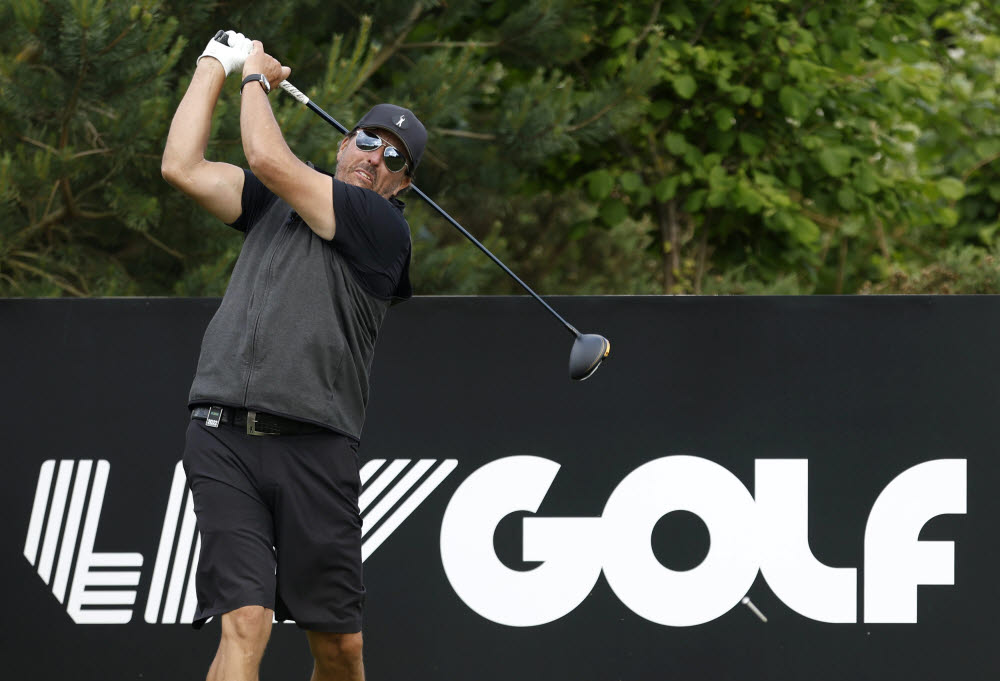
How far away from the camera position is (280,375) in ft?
10.0

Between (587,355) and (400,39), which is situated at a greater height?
(400,39)

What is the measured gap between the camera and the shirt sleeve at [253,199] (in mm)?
3336

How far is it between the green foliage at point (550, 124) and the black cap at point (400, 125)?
2603mm

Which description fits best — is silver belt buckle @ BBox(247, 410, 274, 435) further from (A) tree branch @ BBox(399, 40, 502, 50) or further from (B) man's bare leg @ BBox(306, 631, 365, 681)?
(A) tree branch @ BBox(399, 40, 502, 50)

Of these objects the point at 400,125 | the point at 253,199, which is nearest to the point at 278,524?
the point at 253,199

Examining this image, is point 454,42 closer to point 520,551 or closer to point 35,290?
point 35,290

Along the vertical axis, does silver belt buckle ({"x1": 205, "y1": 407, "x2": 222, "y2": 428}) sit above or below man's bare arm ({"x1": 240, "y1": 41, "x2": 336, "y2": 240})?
below

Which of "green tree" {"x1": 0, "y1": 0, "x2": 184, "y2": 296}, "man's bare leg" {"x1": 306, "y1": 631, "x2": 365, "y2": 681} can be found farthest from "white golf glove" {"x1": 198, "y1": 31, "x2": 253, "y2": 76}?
"green tree" {"x1": 0, "y1": 0, "x2": 184, "y2": 296}

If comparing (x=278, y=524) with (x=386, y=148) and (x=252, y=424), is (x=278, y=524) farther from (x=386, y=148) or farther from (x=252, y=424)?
(x=386, y=148)

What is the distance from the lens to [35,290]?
20.4 ft

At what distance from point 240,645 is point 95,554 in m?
1.59

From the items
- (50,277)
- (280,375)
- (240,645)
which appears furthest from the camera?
(50,277)

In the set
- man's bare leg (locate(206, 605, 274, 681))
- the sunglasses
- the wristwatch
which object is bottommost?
man's bare leg (locate(206, 605, 274, 681))

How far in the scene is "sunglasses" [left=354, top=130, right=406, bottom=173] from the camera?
3352 millimetres
